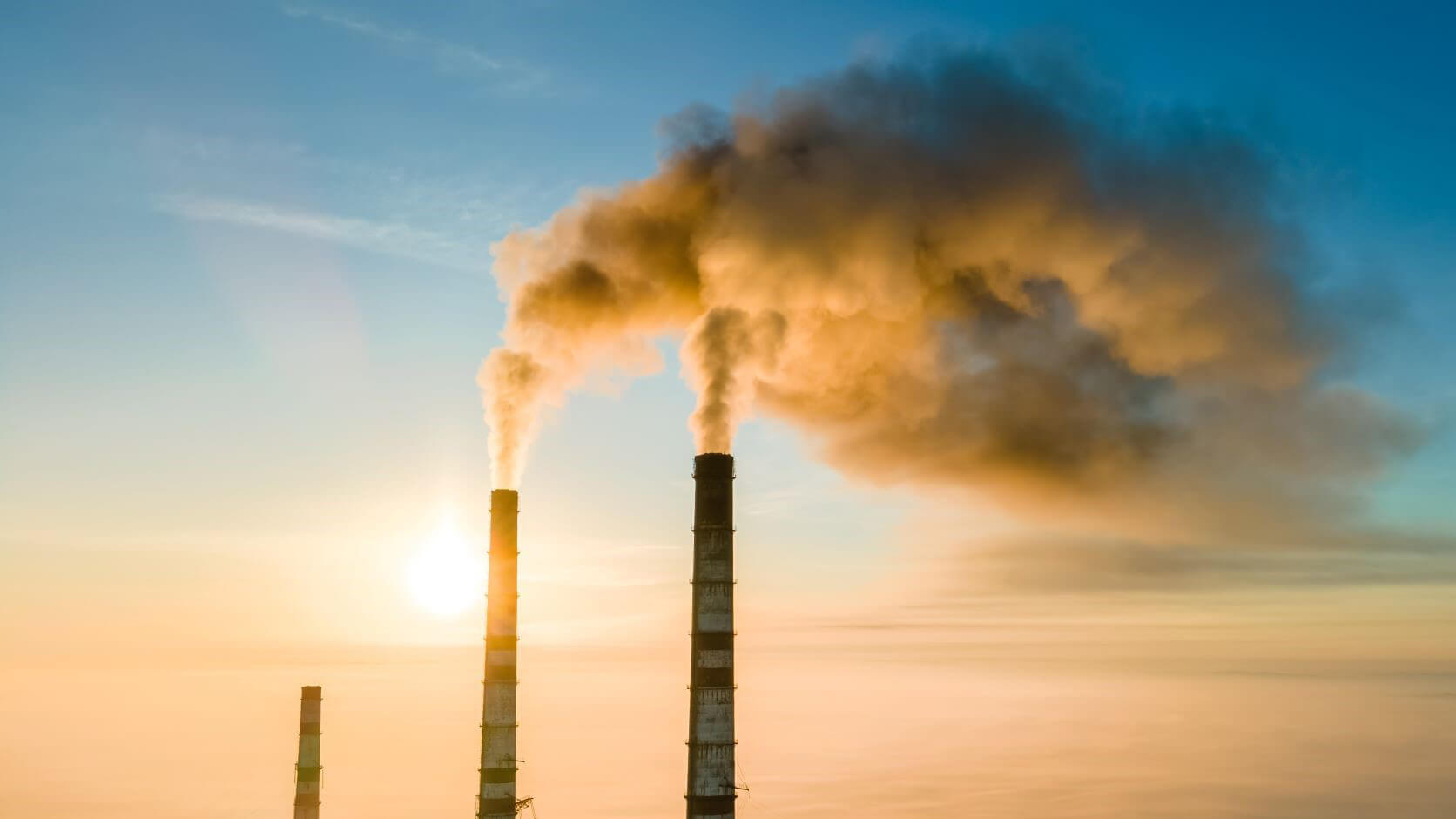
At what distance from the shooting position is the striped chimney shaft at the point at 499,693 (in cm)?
3291

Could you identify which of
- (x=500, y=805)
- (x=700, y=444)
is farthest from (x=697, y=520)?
(x=500, y=805)

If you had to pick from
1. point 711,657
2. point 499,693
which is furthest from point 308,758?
point 711,657

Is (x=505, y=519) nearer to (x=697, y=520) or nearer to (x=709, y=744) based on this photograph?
(x=697, y=520)

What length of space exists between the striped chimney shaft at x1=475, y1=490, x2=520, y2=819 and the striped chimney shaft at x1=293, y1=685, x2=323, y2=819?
35.3 feet

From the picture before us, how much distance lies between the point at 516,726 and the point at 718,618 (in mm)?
8028

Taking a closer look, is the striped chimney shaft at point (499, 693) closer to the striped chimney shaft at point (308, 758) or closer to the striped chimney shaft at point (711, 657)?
the striped chimney shaft at point (711, 657)

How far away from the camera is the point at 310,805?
41156mm

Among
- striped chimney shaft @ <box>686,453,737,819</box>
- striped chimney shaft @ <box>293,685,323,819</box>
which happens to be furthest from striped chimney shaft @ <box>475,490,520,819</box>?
striped chimney shaft @ <box>293,685,323,819</box>

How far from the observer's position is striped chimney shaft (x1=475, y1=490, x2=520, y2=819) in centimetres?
3291

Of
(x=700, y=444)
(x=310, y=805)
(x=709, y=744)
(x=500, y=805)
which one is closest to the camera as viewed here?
(x=709, y=744)

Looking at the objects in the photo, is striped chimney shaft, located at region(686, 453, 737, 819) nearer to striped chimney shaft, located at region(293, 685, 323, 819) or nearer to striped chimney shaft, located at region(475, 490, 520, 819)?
striped chimney shaft, located at region(475, 490, 520, 819)

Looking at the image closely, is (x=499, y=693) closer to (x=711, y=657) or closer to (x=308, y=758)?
(x=711, y=657)

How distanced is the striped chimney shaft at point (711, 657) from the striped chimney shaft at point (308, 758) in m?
18.6

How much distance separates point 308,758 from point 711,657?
65.0 ft
